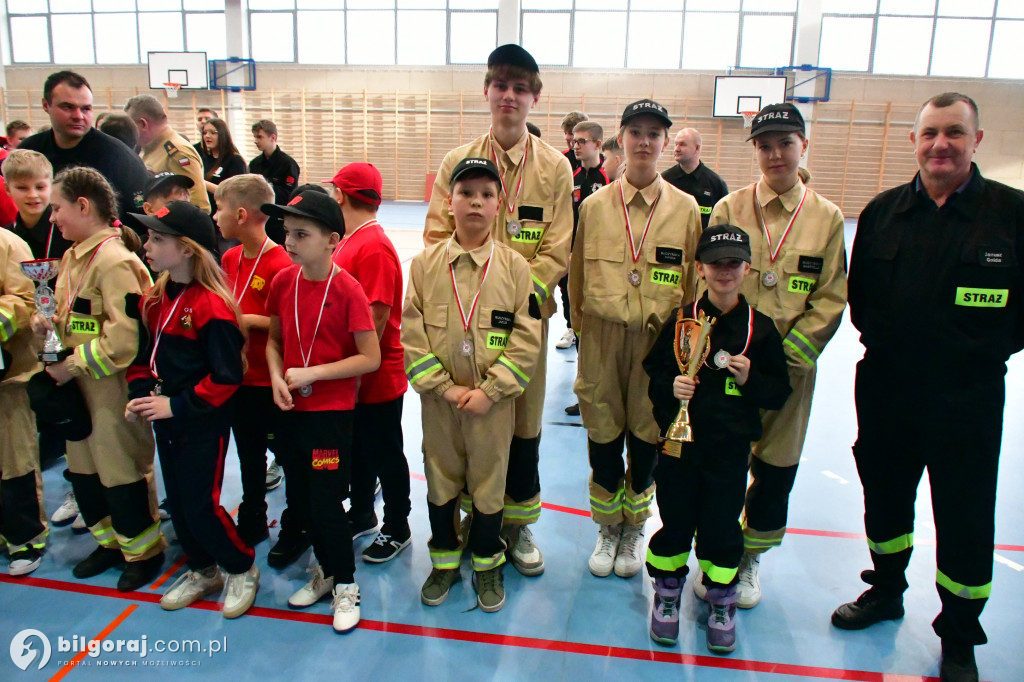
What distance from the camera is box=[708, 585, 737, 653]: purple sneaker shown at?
282cm

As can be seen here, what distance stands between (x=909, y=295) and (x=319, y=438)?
2.58 metres

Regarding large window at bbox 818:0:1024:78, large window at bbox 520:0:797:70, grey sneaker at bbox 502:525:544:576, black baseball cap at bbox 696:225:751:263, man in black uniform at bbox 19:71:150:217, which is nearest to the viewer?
black baseball cap at bbox 696:225:751:263

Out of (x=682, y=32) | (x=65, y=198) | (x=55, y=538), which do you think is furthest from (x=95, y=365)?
(x=682, y=32)

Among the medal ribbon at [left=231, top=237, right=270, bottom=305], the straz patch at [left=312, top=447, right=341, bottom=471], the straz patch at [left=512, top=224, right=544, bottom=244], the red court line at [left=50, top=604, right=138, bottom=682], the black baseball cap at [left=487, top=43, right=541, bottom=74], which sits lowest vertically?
the red court line at [left=50, top=604, right=138, bottom=682]

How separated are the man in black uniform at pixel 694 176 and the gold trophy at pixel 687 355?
3528 mm

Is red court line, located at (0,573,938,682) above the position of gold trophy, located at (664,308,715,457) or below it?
below

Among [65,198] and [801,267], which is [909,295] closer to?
[801,267]

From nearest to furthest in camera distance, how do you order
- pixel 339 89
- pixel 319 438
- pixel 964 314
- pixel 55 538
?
pixel 964 314, pixel 319 438, pixel 55 538, pixel 339 89

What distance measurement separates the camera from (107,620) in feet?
9.73

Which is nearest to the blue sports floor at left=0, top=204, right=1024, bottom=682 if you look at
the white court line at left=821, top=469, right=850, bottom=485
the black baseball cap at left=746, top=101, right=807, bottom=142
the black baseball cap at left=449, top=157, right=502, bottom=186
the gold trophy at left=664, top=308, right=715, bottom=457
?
the white court line at left=821, top=469, right=850, bottom=485

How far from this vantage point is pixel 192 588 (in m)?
3.10

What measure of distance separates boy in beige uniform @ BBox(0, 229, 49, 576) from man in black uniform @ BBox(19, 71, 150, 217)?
0.92 metres

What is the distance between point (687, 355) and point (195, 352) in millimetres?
2168

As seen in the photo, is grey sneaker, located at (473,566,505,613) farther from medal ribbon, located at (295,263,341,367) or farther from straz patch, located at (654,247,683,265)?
straz patch, located at (654,247,683,265)
